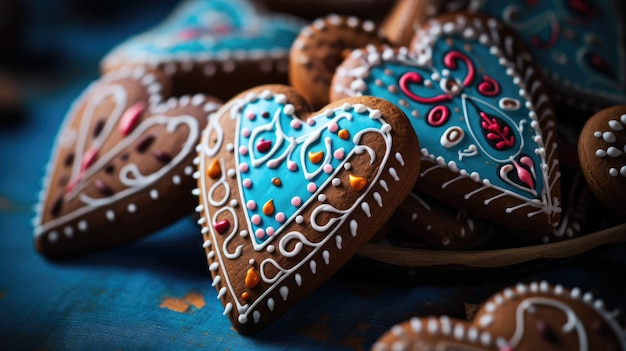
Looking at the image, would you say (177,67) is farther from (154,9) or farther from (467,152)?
(154,9)

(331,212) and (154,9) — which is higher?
(331,212)

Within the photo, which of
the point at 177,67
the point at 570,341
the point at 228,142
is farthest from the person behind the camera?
the point at 177,67

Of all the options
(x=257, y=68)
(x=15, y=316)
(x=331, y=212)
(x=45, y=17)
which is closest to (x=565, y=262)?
(x=331, y=212)

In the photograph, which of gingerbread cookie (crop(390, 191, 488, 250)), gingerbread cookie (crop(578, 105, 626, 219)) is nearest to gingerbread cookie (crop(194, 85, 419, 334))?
gingerbread cookie (crop(390, 191, 488, 250))

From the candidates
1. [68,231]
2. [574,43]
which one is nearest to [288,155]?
[68,231]

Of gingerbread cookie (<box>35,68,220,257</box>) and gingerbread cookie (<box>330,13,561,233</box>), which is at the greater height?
gingerbread cookie (<box>330,13,561,233</box>)

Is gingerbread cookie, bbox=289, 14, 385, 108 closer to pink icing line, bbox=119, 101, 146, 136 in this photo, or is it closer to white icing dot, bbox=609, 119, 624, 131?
pink icing line, bbox=119, 101, 146, 136

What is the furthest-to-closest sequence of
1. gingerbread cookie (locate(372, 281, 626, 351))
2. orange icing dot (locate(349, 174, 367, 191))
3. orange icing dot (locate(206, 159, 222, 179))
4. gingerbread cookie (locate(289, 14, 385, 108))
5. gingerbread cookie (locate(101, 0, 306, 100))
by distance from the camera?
gingerbread cookie (locate(101, 0, 306, 100))
gingerbread cookie (locate(289, 14, 385, 108))
orange icing dot (locate(206, 159, 222, 179))
orange icing dot (locate(349, 174, 367, 191))
gingerbread cookie (locate(372, 281, 626, 351))

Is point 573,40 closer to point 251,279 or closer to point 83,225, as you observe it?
point 251,279
